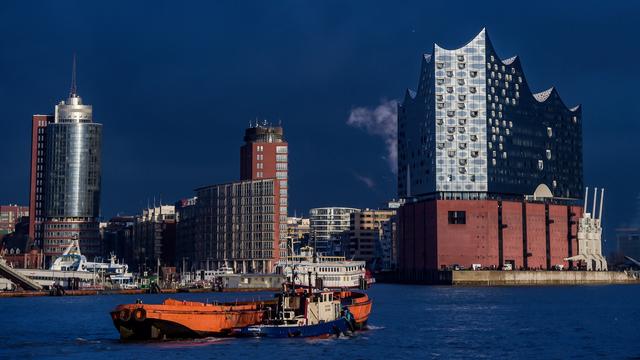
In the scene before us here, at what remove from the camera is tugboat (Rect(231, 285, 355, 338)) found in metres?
94.5

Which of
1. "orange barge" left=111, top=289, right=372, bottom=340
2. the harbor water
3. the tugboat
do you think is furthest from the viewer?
the tugboat

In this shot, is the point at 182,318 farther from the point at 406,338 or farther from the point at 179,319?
the point at 406,338

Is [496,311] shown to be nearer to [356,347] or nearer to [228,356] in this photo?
[356,347]

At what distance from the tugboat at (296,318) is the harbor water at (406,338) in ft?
3.15

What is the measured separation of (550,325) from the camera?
405ft

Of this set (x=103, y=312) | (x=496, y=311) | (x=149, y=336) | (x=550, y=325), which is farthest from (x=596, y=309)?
(x=149, y=336)

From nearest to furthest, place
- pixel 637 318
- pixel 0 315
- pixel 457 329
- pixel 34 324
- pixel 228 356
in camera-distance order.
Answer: pixel 228 356, pixel 457 329, pixel 34 324, pixel 637 318, pixel 0 315

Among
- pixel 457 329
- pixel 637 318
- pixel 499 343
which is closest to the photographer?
pixel 499 343

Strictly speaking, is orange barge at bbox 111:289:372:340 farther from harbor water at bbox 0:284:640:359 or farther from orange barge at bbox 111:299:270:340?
harbor water at bbox 0:284:640:359

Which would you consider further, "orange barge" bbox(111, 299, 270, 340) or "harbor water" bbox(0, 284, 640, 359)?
"orange barge" bbox(111, 299, 270, 340)

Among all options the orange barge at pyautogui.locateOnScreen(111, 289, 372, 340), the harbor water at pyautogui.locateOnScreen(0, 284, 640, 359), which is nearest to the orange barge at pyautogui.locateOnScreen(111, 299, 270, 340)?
the orange barge at pyautogui.locateOnScreen(111, 289, 372, 340)

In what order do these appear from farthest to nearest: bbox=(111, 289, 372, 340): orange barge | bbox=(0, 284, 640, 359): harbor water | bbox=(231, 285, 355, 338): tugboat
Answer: bbox=(231, 285, 355, 338): tugboat, bbox=(111, 289, 372, 340): orange barge, bbox=(0, 284, 640, 359): harbor water

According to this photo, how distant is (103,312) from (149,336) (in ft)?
207

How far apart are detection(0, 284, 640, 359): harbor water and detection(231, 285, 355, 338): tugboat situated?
0.96m
